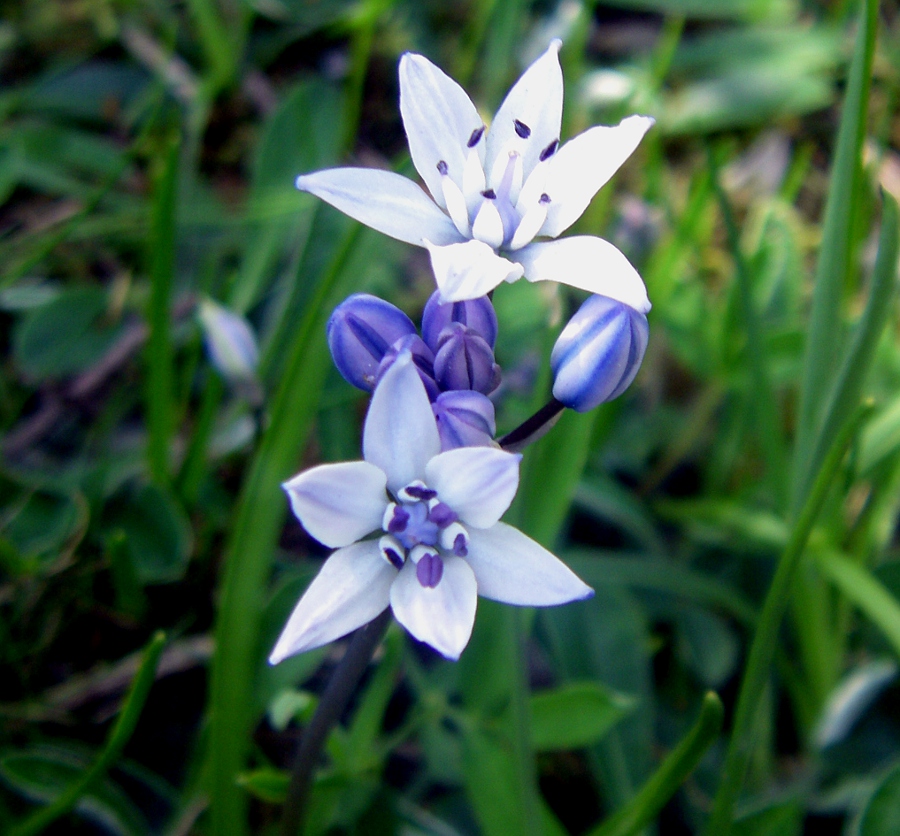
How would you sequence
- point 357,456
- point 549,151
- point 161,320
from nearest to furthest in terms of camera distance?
1. point 549,151
2. point 161,320
3. point 357,456

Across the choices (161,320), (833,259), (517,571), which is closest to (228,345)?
(161,320)

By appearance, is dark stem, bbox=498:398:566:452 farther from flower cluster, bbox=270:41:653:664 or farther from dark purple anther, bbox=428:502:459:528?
dark purple anther, bbox=428:502:459:528

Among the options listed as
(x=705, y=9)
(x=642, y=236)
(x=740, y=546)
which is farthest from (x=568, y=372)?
(x=705, y=9)

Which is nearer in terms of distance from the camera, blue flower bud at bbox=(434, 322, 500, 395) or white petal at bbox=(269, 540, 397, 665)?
white petal at bbox=(269, 540, 397, 665)

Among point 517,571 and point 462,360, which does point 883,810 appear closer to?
point 517,571

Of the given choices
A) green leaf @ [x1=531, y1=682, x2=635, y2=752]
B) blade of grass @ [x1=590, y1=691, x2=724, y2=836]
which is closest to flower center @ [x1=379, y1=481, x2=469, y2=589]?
blade of grass @ [x1=590, y1=691, x2=724, y2=836]
